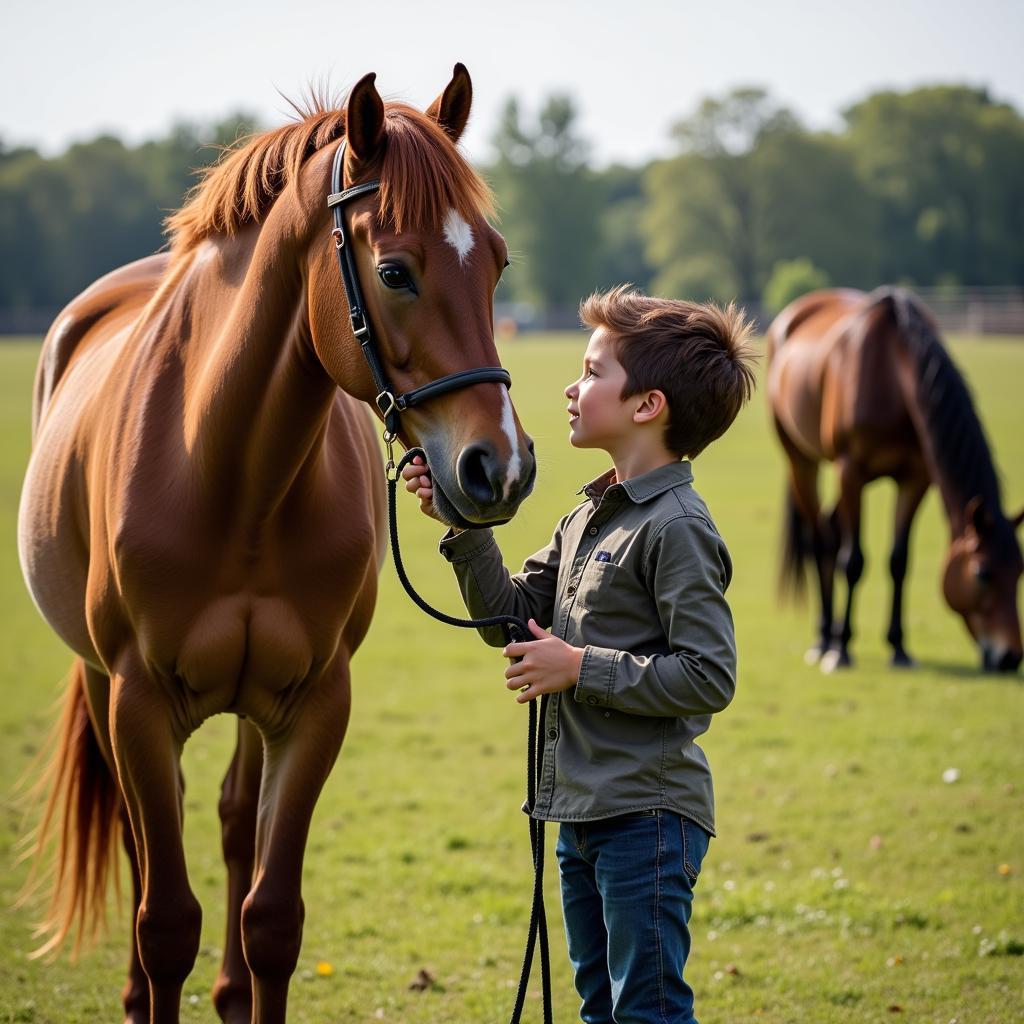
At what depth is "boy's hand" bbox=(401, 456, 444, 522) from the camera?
7.22 feet

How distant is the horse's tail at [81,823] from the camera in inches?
149

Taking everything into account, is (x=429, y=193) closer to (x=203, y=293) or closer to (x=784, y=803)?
(x=203, y=293)

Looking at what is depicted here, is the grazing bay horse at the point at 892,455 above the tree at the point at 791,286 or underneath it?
underneath

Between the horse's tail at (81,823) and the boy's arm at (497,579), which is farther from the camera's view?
the horse's tail at (81,823)

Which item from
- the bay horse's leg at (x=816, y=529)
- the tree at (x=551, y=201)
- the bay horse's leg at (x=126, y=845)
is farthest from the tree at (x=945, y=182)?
the bay horse's leg at (x=126, y=845)

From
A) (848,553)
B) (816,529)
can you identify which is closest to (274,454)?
(848,553)

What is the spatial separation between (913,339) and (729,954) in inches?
208

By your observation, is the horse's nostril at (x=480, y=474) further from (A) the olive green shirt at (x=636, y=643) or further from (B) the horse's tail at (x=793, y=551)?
(B) the horse's tail at (x=793, y=551)

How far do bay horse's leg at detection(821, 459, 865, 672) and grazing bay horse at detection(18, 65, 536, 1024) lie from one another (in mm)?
5848

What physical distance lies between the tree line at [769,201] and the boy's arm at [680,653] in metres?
64.2

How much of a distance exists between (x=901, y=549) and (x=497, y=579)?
652 cm

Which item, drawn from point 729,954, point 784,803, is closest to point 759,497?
point 784,803

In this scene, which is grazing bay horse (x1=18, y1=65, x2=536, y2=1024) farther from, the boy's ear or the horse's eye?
the boy's ear

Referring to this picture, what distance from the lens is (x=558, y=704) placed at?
2.40 m
